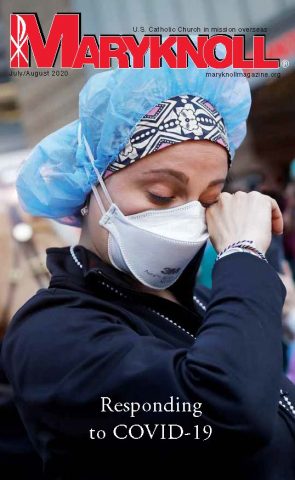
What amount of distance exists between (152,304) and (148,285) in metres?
0.03

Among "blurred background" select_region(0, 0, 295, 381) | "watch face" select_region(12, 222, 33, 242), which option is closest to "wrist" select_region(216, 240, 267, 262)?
"blurred background" select_region(0, 0, 295, 381)

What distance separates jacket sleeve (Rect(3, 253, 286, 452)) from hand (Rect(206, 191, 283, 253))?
0.06 m

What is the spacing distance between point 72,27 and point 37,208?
0.34 meters

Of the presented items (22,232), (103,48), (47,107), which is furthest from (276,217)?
(47,107)

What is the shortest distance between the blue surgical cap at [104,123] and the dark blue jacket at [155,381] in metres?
0.21

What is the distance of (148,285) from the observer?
42.2 inches

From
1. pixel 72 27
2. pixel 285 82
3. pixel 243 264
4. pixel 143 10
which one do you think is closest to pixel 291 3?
pixel 285 82

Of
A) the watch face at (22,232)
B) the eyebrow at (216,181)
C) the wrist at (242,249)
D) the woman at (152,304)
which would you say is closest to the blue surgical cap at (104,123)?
the woman at (152,304)

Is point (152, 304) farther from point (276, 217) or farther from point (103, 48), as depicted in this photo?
point (103, 48)

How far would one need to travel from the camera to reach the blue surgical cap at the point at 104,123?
1049 mm

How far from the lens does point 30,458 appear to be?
3.80ft

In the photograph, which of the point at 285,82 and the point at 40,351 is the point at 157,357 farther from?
the point at 285,82

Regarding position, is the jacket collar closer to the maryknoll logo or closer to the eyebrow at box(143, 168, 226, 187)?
the eyebrow at box(143, 168, 226, 187)

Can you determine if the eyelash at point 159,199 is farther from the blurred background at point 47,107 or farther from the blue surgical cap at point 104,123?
the blurred background at point 47,107
